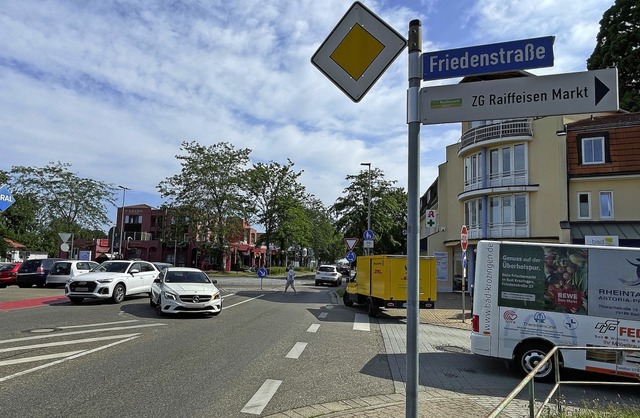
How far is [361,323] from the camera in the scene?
1471cm

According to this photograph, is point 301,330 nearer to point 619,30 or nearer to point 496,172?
point 496,172

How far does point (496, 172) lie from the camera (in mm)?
28219

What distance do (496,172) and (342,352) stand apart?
71.9ft

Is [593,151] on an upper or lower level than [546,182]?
upper

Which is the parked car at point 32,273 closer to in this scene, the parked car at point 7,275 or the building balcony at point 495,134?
the parked car at point 7,275

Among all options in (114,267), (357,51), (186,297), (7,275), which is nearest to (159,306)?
(186,297)

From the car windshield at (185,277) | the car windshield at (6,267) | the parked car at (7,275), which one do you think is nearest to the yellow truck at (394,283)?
the car windshield at (185,277)

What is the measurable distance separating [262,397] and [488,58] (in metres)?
4.96

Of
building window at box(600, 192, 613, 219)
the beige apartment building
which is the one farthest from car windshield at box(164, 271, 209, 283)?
building window at box(600, 192, 613, 219)

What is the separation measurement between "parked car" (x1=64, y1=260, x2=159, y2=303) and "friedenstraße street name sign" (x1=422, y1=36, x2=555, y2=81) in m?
16.3

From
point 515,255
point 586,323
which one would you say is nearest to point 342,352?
point 515,255

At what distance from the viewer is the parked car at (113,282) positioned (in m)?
16.4

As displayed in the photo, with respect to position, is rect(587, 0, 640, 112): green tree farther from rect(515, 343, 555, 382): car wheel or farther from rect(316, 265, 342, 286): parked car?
rect(515, 343, 555, 382): car wheel

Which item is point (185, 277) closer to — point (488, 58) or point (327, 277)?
point (488, 58)
